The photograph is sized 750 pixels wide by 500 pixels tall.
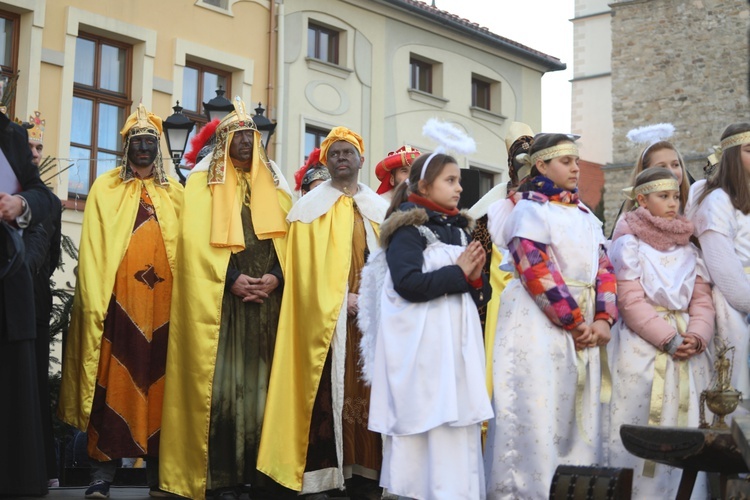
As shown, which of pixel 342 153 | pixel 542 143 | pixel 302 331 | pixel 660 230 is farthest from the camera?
pixel 342 153

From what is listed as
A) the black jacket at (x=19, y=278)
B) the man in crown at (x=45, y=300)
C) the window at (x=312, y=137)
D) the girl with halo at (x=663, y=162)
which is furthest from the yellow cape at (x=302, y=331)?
the window at (x=312, y=137)

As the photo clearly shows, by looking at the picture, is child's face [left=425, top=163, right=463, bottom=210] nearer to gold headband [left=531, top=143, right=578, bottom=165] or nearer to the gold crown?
gold headband [left=531, top=143, right=578, bottom=165]

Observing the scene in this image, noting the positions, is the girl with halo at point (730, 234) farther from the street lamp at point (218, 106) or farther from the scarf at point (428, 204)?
the street lamp at point (218, 106)

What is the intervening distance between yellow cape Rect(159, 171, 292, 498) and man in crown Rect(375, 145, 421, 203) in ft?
3.12

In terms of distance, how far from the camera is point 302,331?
278 inches

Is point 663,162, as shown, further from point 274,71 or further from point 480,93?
point 480,93

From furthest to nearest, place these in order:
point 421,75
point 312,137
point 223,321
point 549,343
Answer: point 421,75
point 312,137
point 223,321
point 549,343

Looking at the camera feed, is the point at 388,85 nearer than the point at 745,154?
No

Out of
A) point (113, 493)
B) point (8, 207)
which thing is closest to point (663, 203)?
point (8, 207)

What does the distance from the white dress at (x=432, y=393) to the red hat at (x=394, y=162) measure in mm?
1818

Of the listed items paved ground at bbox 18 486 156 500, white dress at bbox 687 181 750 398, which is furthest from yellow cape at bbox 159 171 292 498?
white dress at bbox 687 181 750 398

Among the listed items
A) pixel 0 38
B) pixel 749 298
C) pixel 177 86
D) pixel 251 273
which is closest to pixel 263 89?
pixel 177 86

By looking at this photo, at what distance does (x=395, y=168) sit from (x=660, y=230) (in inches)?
79.2

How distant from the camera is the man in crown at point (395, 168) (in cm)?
757
